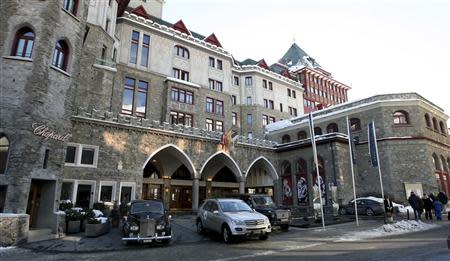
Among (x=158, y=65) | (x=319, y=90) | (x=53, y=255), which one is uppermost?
(x=319, y=90)

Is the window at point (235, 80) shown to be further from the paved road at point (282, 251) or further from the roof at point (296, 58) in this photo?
the paved road at point (282, 251)

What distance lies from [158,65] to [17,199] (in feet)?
70.4

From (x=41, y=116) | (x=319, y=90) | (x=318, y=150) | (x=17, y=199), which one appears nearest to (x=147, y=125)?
(x=41, y=116)

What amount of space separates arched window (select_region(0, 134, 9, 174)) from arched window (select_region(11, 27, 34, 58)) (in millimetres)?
4413

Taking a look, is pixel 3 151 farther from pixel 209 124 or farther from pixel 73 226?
pixel 209 124

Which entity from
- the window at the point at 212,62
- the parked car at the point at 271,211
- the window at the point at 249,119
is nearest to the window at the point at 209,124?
the window at the point at 212,62

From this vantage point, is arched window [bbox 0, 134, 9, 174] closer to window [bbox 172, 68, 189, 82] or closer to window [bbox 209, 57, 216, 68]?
window [bbox 172, 68, 189, 82]

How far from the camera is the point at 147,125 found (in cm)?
2259

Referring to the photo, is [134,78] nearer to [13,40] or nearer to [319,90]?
[13,40]

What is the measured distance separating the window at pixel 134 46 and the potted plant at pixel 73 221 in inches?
745

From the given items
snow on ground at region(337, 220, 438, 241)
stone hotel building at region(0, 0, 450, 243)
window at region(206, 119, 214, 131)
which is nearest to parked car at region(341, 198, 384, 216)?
stone hotel building at region(0, 0, 450, 243)

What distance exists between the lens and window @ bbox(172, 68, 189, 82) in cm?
3238

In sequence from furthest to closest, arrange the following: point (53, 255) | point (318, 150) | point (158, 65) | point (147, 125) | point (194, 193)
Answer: point (158, 65), point (318, 150), point (194, 193), point (147, 125), point (53, 255)

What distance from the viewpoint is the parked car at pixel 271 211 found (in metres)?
14.6
